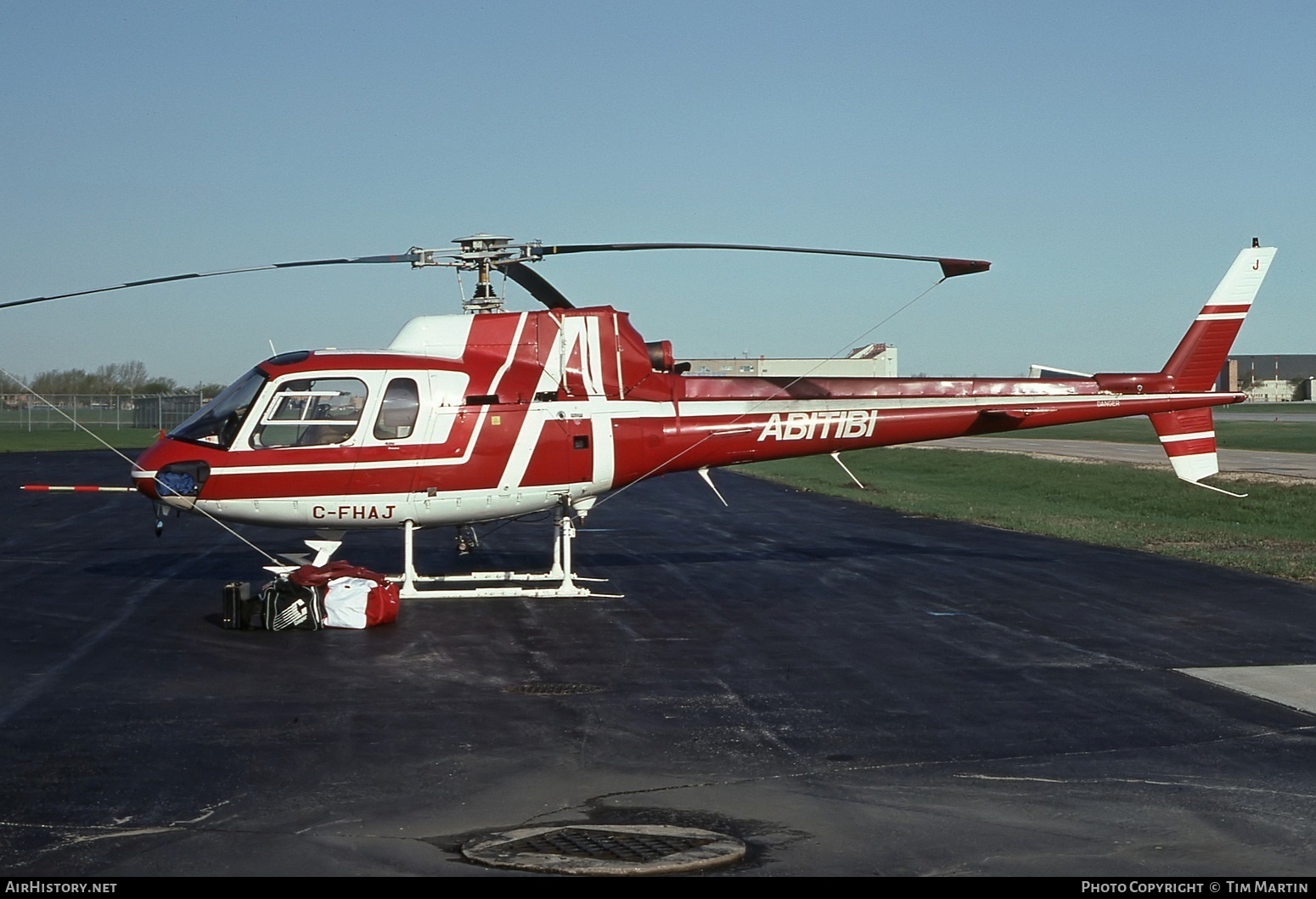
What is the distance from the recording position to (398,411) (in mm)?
15898

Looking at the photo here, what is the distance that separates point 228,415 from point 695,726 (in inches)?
332

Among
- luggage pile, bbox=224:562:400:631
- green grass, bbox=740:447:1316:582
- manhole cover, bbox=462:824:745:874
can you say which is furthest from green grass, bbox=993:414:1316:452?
manhole cover, bbox=462:824:745:874

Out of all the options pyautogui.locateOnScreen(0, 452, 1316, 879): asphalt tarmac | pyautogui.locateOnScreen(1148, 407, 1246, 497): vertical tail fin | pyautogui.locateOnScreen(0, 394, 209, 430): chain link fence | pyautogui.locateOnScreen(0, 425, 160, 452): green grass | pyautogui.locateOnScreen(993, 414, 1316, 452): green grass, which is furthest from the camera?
pyautogui.locateOnScreen(0, 394, 209, 430): chain link fence

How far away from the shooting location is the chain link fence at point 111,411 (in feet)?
310

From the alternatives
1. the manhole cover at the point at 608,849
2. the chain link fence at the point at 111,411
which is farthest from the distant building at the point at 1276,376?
the manhole cover at the point at 608,849

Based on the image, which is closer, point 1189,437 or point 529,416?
point 529,416

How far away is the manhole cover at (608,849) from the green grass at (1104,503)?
44.0 feet

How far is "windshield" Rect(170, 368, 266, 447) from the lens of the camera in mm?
15688

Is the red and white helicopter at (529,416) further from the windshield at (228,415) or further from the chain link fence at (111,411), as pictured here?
the chain link fence at (111,411)

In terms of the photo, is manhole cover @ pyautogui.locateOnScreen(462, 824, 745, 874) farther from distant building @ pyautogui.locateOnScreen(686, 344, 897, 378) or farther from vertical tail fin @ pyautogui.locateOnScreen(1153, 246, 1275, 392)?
Result: vertical tail fin @ pyautogui.locateOnScreen(1153, 246, 1275, 392)

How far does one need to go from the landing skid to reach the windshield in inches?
64.7

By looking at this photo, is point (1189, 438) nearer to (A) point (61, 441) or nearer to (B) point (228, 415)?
(B) point (228, 415)

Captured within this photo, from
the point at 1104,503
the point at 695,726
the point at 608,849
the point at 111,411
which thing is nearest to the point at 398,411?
the point at 695,726

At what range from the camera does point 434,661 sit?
1223 cm
